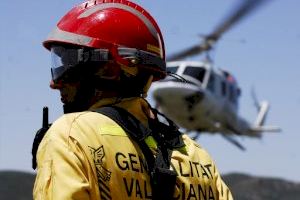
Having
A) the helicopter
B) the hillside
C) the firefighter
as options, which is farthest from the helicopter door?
the hillside

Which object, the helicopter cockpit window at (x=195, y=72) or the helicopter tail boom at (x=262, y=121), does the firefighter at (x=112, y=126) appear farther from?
the helicopter tail boom at (x=262, y=121)

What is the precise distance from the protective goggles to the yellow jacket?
17cm

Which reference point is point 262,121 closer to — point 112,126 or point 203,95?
point 203,95

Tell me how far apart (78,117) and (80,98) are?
232 millimetres

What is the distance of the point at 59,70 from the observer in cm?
311

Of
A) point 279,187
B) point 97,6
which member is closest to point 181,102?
point 97,6

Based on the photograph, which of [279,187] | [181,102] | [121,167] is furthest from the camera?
[279,187]

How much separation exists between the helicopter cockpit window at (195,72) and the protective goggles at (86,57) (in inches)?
1375

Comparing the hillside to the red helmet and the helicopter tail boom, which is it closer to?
the helicopter tail boom

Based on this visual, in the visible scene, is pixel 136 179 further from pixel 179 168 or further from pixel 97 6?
pixel 97 6

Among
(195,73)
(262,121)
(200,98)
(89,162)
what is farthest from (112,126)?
(262,121)

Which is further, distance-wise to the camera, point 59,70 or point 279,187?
point 279,187

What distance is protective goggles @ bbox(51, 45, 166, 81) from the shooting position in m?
3.02

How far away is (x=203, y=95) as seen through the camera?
3716cm
